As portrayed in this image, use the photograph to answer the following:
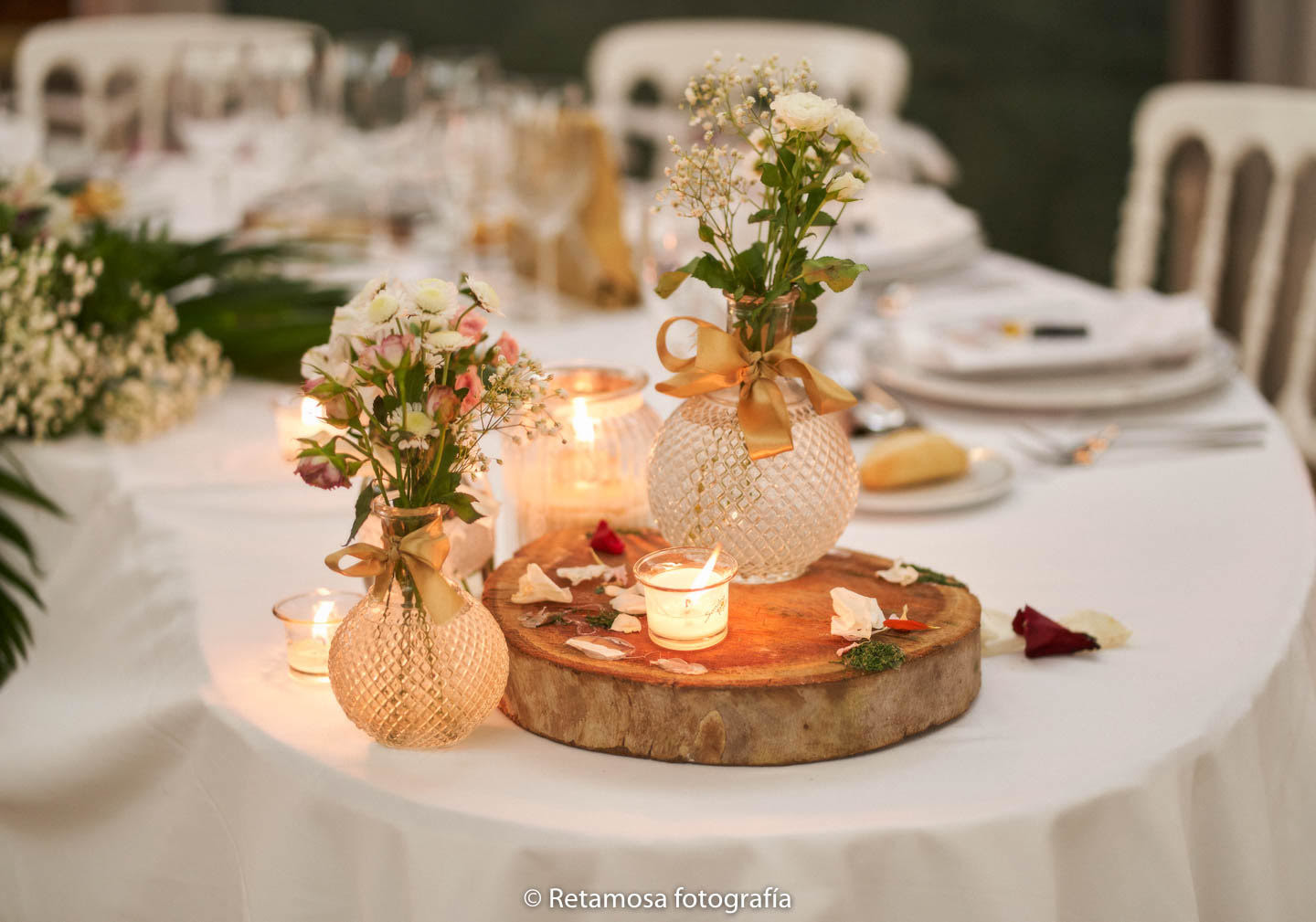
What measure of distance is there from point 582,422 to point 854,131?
1.13ft

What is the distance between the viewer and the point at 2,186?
5.36 feet

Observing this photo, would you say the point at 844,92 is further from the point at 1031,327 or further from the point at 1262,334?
the point at 1031,327

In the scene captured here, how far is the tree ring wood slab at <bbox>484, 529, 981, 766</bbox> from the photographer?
825mm

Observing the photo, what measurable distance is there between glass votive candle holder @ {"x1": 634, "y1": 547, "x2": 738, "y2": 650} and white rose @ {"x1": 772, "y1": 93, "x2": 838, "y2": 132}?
0.27 m

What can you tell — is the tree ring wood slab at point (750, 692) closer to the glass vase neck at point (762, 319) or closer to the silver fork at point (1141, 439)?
the glass vase neck at point (762, 319)

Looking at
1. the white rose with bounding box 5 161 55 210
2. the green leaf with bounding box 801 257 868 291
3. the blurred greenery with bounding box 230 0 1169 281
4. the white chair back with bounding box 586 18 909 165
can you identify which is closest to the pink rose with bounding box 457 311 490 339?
the green leaf with bounding box 801 257 868 291

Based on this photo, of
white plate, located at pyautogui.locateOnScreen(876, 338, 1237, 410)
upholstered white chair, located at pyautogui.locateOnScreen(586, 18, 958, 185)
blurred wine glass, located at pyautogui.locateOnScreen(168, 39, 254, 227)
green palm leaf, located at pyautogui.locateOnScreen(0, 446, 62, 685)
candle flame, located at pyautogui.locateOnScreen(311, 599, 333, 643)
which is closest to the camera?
candle flame, located at pyautogui.locateOnScreen(311, 599, 333, 643)

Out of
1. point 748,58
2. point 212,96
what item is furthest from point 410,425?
point 748,58

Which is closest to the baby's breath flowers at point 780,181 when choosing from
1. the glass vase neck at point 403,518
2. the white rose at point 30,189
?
the glass vase neck at point 403,518

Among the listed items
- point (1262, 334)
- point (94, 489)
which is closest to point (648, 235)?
point (94, 489)

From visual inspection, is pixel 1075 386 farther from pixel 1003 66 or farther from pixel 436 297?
pixel 1003 66

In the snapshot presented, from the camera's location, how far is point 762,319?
94cm

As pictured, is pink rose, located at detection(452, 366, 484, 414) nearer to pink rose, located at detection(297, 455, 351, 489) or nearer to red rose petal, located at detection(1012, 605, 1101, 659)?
pink rose, located at detection(297, 455, 351, 489)

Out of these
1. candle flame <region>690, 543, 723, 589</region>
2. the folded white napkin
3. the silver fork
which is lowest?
the silver fork
